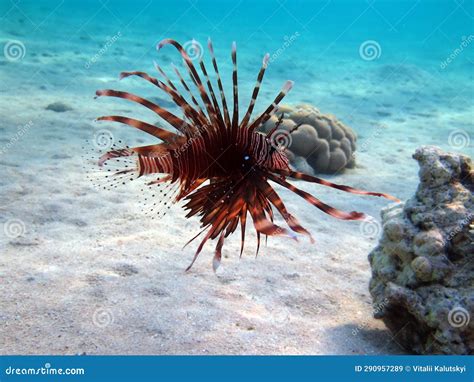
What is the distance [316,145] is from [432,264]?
19.2ft

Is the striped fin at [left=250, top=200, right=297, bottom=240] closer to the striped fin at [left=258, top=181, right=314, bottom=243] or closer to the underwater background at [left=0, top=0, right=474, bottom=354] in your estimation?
the striped fin at [left=258, top=181, right=314, bottom=243]

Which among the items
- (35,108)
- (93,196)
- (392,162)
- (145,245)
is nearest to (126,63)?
(35,108)

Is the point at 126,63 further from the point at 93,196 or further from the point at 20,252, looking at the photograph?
the point at 20,252

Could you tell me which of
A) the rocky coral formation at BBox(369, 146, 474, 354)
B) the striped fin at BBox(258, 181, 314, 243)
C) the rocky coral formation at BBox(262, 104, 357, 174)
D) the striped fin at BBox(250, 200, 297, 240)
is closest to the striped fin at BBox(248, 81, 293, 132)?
the striped fin at BBox(258, 181, 314, 243)

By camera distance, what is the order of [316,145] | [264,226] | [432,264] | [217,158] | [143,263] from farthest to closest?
[316,145] → [143,263] → [432,264] → [217,158] → [264,226]

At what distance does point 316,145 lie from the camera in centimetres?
880

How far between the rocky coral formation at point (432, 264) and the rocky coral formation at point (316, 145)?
4.77 metres

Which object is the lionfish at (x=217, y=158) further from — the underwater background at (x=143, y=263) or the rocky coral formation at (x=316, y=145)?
the rocky coral formation at (x=316, y=145)

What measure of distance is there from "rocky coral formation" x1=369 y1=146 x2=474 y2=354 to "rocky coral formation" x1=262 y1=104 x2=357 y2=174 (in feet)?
15.6

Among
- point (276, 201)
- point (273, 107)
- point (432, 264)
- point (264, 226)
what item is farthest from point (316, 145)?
point (264, 226)

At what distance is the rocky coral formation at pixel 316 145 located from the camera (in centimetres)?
863

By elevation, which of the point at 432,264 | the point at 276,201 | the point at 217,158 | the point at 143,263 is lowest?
the point at 143,263

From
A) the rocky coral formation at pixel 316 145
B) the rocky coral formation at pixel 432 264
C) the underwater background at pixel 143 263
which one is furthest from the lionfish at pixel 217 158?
the rocky coral formation at pixel 316 145

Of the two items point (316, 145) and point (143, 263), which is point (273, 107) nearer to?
point (143, 263)
